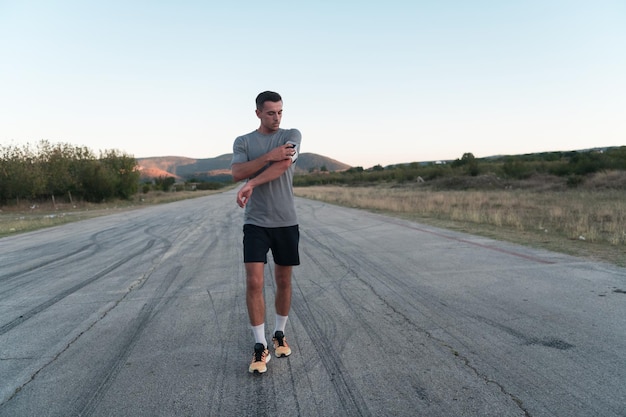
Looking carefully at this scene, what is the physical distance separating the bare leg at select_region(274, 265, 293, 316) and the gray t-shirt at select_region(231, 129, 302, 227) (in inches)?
16.7

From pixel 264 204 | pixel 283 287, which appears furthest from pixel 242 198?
pixel 283 287

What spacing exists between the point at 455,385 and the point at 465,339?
0.94 meters

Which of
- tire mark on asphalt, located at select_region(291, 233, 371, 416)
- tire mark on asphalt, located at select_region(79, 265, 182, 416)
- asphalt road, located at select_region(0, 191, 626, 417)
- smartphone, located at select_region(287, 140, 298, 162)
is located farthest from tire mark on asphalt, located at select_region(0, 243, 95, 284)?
smartphone, located at select_region(287, 140, 298, 162)

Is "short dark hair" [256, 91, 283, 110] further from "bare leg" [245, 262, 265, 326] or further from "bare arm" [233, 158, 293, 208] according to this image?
"bare leg" [245, 262, 265, 326]

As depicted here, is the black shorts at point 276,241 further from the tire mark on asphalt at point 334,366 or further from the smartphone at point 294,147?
the tire mark on asphalt at point 334,366

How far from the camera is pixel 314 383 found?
10.3ft

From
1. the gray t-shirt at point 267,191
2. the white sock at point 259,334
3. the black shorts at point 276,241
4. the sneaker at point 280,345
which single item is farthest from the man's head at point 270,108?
the sneaker at point 280,345

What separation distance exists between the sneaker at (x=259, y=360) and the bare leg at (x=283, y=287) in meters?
0.42

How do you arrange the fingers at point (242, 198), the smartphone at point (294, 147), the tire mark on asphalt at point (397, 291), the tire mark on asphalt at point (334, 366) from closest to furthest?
the tire mark on asphalt at point (334, 366), the tire mark on asphalt at point (397, 291), the fingers at point (242, 198), the smartphone at point (294, 147)

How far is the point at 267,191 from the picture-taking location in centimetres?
354

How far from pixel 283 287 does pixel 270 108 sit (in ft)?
5.15

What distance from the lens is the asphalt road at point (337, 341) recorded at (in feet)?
9.45

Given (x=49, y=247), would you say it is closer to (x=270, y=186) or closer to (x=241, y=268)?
(x=241, y=268)

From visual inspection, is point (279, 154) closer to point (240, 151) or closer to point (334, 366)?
point (240, 151)
